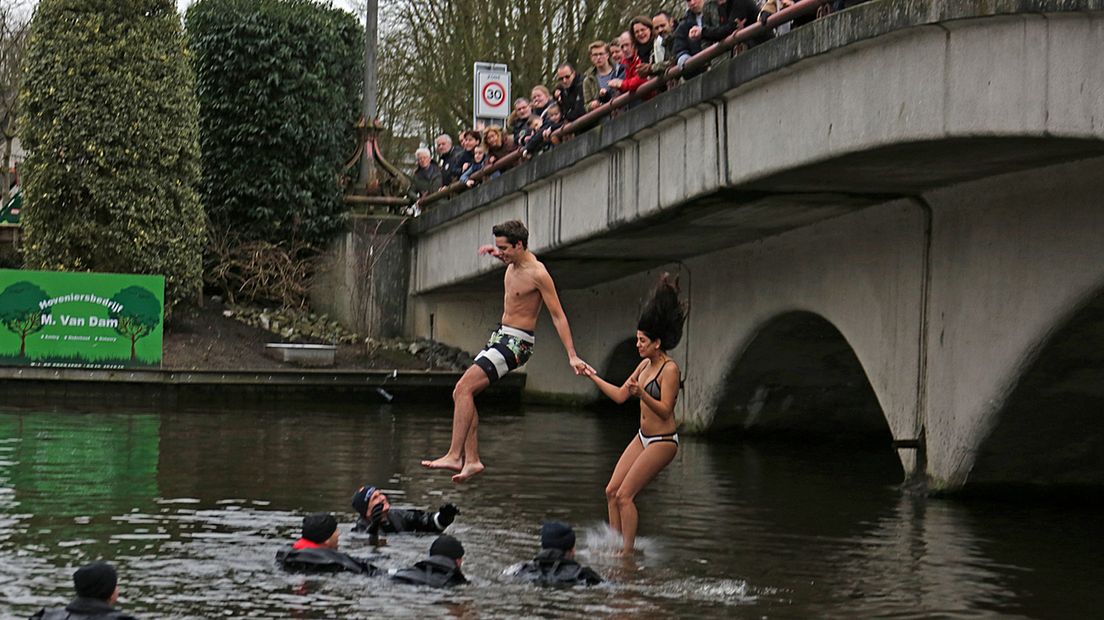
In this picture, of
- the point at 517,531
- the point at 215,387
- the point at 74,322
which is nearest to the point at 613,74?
the point at 215,387

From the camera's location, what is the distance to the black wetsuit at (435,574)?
11047 millimetres

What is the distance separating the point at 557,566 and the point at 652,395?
1802 mm

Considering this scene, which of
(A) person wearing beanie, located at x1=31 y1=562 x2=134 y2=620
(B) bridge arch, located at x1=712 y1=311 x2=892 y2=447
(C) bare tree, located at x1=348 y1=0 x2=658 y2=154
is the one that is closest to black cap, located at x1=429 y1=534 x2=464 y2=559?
(A) person wearing beanie, located at x1=31 y1=562 x2=134 y2=620

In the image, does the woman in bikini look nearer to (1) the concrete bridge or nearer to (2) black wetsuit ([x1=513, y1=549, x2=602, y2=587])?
(2) black wetsuit ([x1=513, y1=549, x2=602, y2=587])

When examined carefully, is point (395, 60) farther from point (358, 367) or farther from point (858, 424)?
point (858, 424)

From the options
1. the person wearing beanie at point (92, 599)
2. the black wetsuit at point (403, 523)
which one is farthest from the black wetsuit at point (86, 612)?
the black wetsuit at point (403, 523)

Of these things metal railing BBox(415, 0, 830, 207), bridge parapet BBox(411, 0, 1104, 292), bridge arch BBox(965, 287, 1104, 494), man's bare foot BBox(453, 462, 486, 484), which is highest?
metal railing BBox(415, 0, 830, 207)

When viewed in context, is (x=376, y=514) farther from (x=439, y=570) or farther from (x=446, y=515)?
(x=439, y=570)

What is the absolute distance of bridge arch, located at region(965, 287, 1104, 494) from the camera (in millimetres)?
15742

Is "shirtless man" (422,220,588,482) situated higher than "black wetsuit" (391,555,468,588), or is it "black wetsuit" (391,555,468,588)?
"shirtless man" (422,220,588,482)

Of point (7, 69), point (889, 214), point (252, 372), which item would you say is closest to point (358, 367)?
point (252, 372)

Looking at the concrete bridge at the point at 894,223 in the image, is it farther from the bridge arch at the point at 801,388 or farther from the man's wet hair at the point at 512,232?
the man's wet hair at the point at 512,232

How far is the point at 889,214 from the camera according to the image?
63.1 feet

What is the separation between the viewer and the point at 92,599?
866 cm
